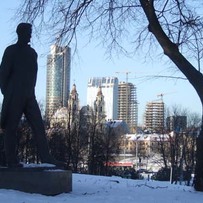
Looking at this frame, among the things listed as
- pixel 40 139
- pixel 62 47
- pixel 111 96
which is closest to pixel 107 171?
pixel 62 47

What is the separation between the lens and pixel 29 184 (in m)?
10.0

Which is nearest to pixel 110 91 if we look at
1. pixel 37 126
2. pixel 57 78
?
pixel 57 78

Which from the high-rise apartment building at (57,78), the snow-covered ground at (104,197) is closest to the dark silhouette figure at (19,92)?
the snow-covered ground at (104,197)

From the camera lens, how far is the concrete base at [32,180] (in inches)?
394

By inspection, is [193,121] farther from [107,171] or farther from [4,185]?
[4,185]

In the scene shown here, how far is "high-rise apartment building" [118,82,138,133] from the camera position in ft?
356

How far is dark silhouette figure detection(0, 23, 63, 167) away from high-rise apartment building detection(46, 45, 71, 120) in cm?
415

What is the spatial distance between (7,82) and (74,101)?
57.5 meters

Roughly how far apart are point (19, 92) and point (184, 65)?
4.11 meters

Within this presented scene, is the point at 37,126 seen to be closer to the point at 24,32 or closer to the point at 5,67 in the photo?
the point at 5,67

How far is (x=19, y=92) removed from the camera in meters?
10.8

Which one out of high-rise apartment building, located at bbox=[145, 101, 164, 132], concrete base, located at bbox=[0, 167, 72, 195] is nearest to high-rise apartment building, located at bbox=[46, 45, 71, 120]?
concrete base, located at bbox=[0, 167, 72, 195]

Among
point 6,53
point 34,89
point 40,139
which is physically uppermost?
point 6,53

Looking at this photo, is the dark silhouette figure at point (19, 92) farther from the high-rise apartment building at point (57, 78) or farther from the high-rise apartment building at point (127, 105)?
the high-rise apartment building at point (127, 105)
